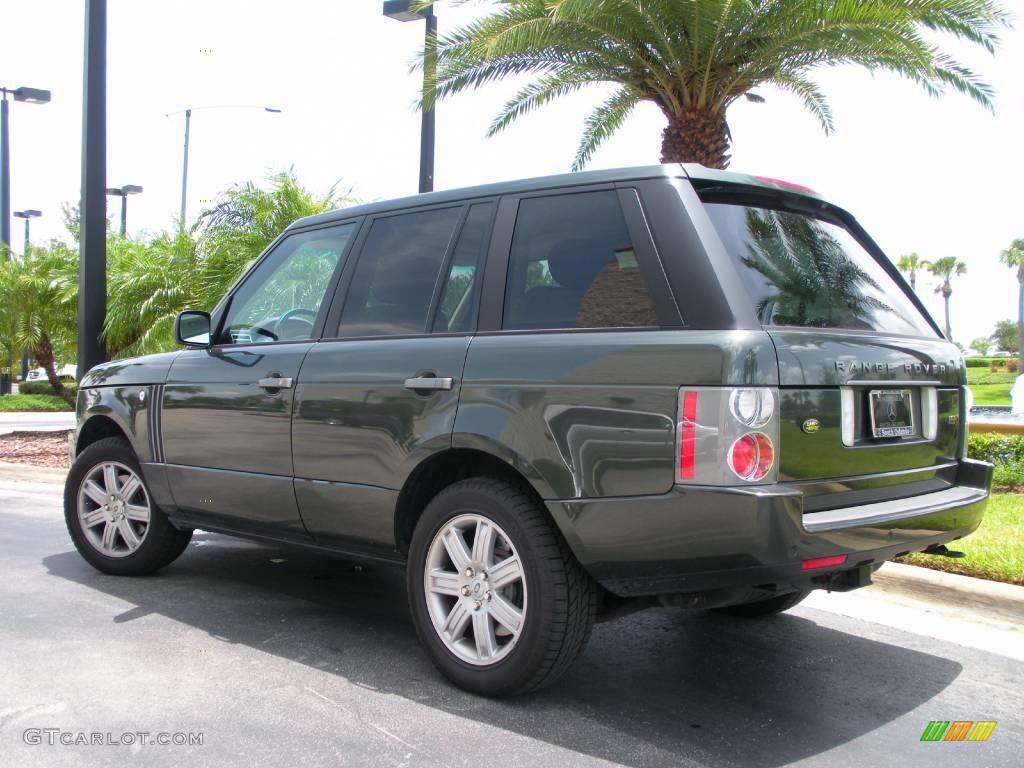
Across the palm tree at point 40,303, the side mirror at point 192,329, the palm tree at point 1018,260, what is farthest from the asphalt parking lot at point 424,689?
the palm tree at point 1018,260

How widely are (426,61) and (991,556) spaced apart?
7917mm

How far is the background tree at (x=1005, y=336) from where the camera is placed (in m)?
104

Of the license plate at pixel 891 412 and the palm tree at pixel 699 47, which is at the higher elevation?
the palm tree at pixel 699 47

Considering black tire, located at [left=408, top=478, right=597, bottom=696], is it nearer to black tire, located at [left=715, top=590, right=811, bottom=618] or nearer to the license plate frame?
the license plate frame

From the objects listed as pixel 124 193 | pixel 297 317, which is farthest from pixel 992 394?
pixel 297 317

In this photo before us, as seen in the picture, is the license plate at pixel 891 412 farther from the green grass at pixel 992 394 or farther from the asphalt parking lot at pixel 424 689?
the green grass at pixel 992 394

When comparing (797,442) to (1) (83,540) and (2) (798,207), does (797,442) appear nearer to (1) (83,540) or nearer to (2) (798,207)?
(2) (798,207)

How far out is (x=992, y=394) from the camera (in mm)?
43625

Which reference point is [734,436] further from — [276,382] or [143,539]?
[143,539]

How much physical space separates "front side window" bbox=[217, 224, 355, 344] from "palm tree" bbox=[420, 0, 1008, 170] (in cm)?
549

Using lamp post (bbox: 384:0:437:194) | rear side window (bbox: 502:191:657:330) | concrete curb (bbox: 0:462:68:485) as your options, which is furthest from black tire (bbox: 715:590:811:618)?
concrete curb (bbox: 0:462:68:485)

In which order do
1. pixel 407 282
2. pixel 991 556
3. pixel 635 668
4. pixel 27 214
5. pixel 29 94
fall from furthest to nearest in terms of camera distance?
pixel 27 214 → pixel 29 94 → pixel 991 556 → pixel 407 282 → pixel 635 668

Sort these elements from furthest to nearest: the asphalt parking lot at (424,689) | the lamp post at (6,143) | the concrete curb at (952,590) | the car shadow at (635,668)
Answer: the lamp post at (6,143) < the concrete curb at (952,590) < the car shadow at (635,668) < the asphalt parking lot at (424,689)

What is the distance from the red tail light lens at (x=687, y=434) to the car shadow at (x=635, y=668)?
0.95 metres
